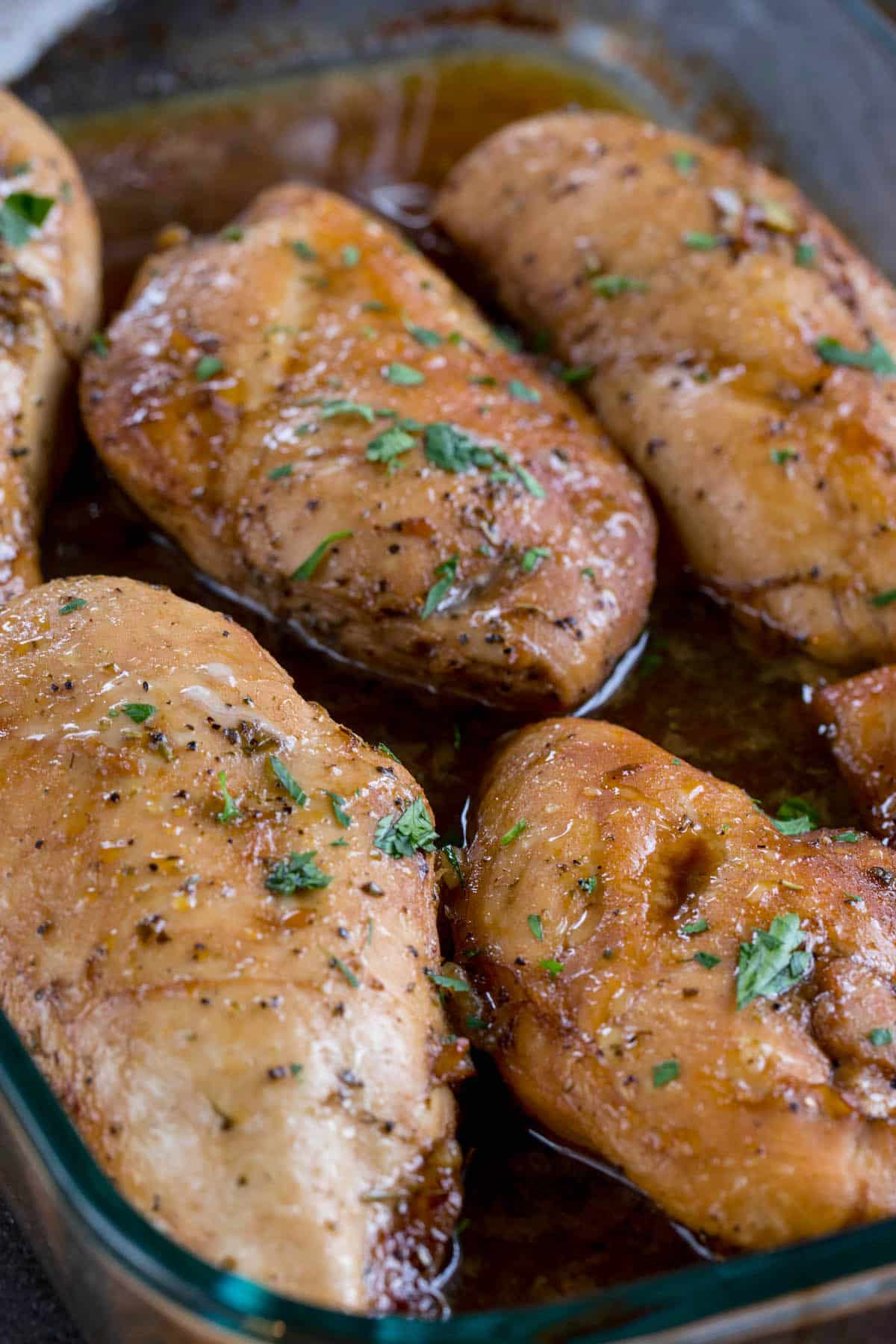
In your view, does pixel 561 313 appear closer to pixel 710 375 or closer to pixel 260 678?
pixel 710 375

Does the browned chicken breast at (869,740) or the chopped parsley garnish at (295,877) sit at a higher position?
the browned chicken breast at (869,740)

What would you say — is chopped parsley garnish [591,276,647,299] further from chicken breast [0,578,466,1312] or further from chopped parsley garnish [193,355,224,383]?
chicken breast [0,578,466,1312]

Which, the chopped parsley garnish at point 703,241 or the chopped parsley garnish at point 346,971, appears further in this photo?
the chopped parsley garnish at point 703,241

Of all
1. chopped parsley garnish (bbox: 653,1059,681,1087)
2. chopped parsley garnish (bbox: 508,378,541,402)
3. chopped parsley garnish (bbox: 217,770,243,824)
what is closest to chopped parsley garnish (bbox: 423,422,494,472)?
chopped parsley garnish (bbox: 508,378,541,402)

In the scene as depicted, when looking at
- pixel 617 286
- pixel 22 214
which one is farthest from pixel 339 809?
pixel 22 214

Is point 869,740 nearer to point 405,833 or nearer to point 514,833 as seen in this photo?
point 514,833

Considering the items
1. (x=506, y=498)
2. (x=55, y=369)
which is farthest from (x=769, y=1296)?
(x=55, y=369)

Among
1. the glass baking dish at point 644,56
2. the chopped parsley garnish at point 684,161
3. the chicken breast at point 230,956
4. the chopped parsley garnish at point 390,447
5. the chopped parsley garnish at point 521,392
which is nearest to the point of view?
the chicken breast at point 230,956

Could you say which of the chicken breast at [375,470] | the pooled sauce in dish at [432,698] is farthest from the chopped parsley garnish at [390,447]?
the pooled sauce in dish at [432,698]

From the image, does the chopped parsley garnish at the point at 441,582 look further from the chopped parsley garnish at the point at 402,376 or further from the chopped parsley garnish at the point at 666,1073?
the chopped parsley garnish at the point at 666,1073
